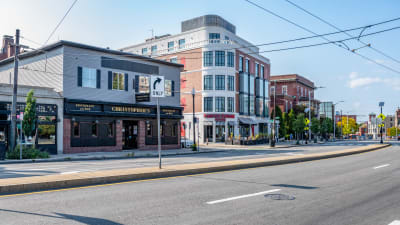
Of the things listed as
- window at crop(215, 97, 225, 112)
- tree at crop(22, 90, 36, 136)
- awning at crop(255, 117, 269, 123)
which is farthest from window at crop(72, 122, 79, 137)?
awning at crop(255, 117, 269, 123)

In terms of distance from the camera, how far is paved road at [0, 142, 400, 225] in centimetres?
608

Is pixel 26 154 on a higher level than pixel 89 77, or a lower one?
lower

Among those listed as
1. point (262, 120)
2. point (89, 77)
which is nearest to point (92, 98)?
point (89, 77)

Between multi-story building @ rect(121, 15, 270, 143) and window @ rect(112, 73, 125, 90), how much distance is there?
61.1ft

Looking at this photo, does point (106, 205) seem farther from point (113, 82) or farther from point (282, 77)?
point (282, 77)

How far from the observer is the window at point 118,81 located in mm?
28781

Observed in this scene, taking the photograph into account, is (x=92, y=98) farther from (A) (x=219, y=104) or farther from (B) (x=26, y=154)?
(A) (x=219, y=104)

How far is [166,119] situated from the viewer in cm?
3316

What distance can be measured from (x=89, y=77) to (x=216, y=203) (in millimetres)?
22200

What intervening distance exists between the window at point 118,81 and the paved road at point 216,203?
19660 millimetres

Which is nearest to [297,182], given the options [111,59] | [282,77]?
[111,59]

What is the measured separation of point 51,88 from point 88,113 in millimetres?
3351

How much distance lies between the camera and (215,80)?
49.9 metres

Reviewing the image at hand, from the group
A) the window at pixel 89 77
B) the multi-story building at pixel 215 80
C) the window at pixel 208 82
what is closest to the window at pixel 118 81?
the window at pixel 89 77
